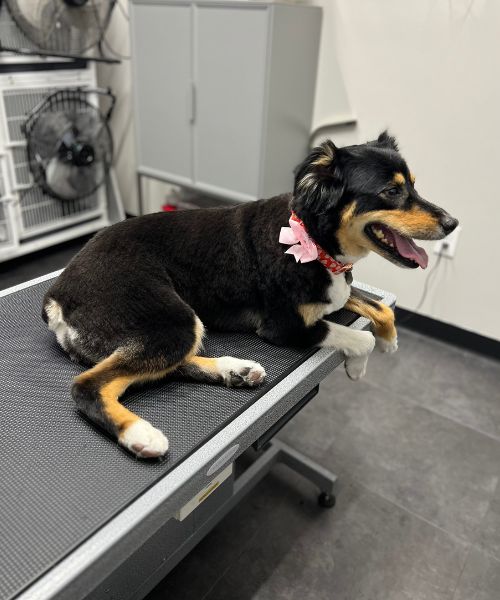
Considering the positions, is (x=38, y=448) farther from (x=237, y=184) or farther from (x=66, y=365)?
(x=237, y=184)

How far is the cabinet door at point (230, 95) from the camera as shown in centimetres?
240

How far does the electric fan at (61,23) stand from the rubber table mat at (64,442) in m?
2.05

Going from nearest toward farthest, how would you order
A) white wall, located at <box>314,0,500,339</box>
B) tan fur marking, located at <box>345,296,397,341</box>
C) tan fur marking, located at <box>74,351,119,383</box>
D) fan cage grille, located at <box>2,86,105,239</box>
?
tan fur marking, located at <box>74,351,119,383</box>
tan fur marking, located at <box>345,296,397,341</box>
white wall, located at <box>314,0,500,339</box>
fan cage grille, located at <box>2,86,105,239</box>

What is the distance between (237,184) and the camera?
2.76 meters

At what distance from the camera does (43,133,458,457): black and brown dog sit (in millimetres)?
1170

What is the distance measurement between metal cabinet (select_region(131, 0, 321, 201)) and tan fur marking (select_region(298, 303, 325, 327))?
1475 millimetres

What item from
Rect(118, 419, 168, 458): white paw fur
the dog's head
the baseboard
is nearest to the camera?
Rect(118, 419, 168, 458): white paw fur

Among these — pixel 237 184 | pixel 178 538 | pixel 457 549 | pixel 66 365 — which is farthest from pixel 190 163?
pixel 457 549

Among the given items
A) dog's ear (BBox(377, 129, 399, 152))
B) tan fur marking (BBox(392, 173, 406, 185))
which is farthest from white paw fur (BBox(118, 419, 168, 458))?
dog's ear (BBox(377, 129, 399, 152))

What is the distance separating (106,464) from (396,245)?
882mm

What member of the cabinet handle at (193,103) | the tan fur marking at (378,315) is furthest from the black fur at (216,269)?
the cabinet handle at (193,103)

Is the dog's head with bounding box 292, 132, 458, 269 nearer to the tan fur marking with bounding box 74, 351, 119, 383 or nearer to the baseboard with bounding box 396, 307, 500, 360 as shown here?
the tan fur marking with bounding box 74, 351, 119, 383

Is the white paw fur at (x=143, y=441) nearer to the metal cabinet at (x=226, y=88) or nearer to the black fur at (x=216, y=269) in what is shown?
the black fur at (x=216, y=269)

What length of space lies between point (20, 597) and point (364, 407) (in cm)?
175
